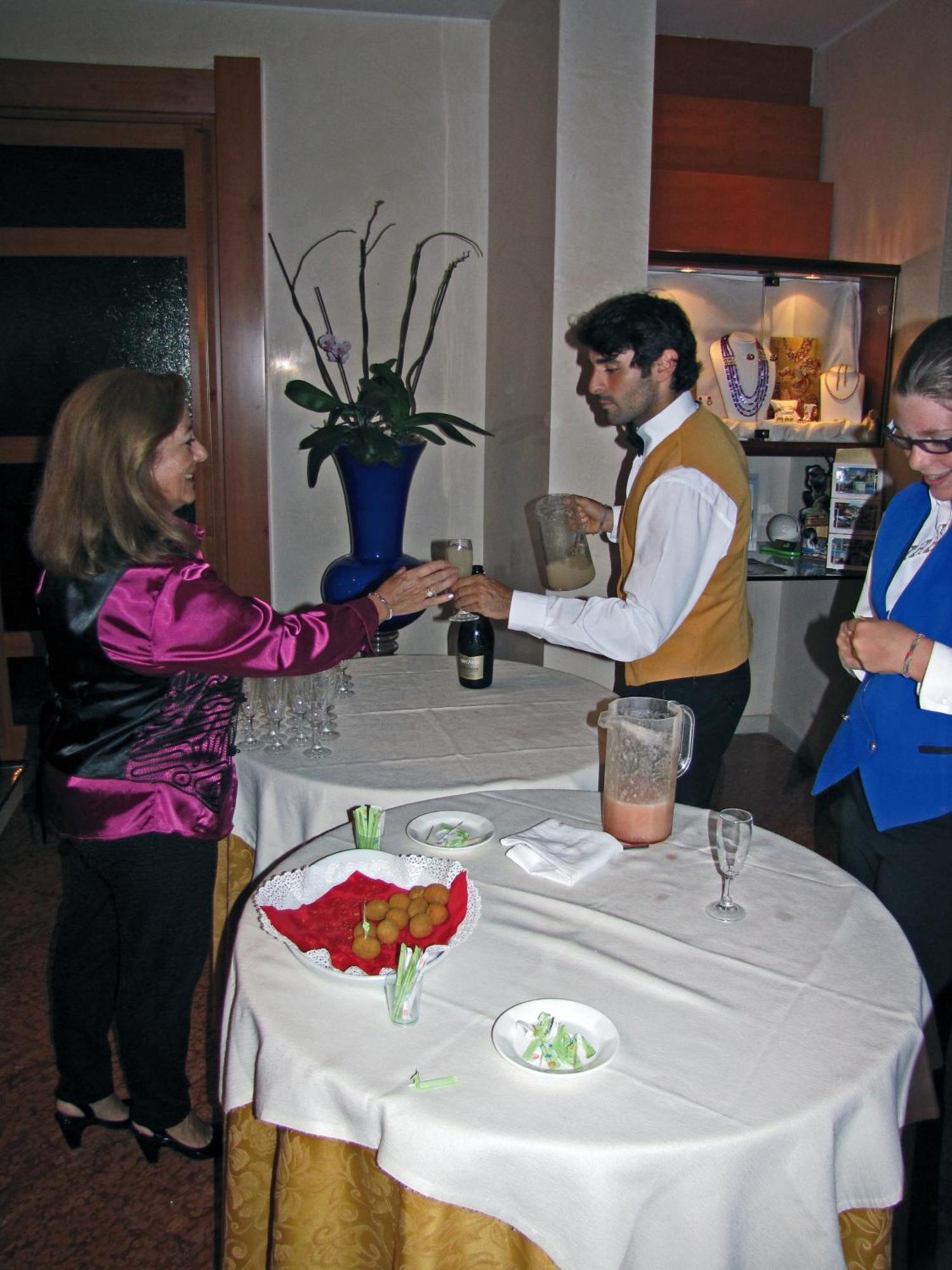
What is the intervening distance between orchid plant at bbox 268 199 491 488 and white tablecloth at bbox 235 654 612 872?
115 cm

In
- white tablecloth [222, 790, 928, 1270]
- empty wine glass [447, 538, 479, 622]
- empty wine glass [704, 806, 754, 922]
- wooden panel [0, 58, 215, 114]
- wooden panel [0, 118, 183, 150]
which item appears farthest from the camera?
wooden panel [0, 118, 183, 150]

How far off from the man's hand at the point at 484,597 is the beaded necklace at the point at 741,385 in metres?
1.66

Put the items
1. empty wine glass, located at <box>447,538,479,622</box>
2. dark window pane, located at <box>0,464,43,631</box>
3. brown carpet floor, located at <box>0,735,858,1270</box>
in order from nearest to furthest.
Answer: brown carpet floor, located at <box>0,735,858,1270</box> < empty wine glass, located at <box>447,538,479,622</box> < dark window pane, located at <box>0,464,43,631</box>

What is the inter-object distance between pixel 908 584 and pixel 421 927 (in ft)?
3.03

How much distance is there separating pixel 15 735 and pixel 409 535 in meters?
1.68

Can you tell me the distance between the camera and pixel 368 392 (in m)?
3.39

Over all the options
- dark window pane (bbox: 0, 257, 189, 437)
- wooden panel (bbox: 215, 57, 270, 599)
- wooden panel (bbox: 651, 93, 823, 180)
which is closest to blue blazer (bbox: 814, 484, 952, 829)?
wooden panel (bbox: 651, 93, 823, 180)

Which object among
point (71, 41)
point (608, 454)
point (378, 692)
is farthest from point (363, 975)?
point (71, 41)

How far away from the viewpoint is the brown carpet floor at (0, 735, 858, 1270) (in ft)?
5.77

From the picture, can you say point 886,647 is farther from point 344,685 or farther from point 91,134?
point 91,134

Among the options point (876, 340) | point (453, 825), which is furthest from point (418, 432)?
point (453, 825)

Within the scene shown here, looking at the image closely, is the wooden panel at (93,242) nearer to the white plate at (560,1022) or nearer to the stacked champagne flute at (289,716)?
the stacked champagne flute at (289,716)

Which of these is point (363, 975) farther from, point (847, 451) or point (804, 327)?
point (804, 327)

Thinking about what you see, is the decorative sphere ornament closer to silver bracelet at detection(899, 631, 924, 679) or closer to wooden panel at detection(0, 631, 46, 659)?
silver bracelet at detection(899, 631, 924, 679)
